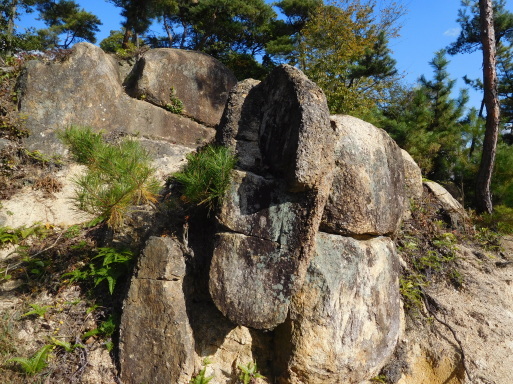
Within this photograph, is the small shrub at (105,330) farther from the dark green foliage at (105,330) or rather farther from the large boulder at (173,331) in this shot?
the large boulder at (173,331)

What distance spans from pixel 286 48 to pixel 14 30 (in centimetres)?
1135

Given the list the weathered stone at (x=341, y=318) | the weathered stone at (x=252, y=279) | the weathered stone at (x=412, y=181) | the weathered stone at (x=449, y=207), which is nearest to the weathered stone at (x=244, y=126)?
the weathered stone at (x=252, y=279)

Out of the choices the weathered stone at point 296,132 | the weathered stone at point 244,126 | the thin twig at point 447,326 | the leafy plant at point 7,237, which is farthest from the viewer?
the leafy plant at point 7,237

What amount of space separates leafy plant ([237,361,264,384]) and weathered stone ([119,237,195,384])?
0.54 m

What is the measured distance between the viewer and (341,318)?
163 inches

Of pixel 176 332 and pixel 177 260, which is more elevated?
pixel 177 260

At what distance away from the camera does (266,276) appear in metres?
3.91

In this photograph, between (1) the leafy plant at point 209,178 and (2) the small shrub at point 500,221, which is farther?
(2) the small shrub at point 500,221

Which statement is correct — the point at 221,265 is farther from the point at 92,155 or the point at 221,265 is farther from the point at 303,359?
the point at 92,155

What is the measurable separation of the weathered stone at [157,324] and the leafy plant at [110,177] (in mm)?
521

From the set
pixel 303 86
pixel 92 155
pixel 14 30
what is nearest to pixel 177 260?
pixel 92 155

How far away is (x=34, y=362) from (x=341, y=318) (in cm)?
303

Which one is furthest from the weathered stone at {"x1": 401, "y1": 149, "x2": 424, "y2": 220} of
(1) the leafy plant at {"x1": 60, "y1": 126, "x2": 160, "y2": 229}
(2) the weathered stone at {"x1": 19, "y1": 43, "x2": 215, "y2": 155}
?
(1) the leafy plant at {"x1": 60, "y1": 126, "x2": 160, "y2": 229}

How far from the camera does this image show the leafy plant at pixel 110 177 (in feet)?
12.1
